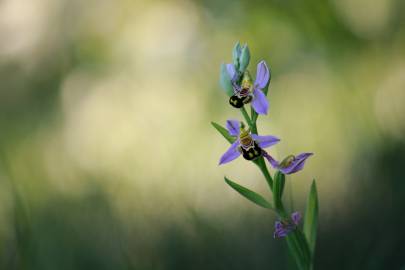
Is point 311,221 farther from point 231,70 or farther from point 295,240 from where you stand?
point 231,70

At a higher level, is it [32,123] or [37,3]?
[37,3]

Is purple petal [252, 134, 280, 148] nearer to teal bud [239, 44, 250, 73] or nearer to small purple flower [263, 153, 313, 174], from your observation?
small purple flower [263, 153, 313, 174]

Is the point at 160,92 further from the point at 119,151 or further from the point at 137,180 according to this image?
the point at 137,180

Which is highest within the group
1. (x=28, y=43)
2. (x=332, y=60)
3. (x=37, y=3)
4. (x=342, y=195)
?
(x=37, y=3)

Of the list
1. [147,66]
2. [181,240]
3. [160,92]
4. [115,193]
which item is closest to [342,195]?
[181,240]

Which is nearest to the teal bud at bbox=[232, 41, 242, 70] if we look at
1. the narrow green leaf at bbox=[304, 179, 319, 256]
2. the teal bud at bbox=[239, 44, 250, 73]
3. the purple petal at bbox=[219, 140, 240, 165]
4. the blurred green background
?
the teal bud at bbox=[239, 44, 250, 73]

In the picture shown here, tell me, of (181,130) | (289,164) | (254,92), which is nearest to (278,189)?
(289,164)
